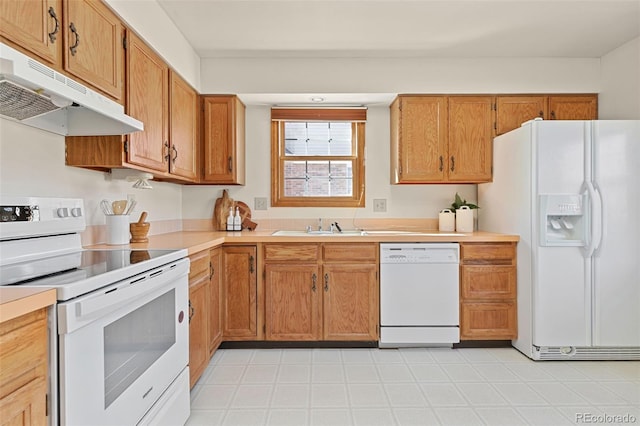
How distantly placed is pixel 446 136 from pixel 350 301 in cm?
159

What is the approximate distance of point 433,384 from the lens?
2291 mm

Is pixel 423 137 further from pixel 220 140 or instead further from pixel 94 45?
pixel 94 45

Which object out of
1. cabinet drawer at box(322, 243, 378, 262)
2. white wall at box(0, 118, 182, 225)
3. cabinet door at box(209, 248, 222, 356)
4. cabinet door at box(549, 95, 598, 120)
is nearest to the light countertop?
white wall at box(0, 118, 182, 225)

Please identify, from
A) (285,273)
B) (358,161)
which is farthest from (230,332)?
(358,161)

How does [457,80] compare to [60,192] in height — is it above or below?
above

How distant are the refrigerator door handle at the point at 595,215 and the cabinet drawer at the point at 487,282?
1.77 ft

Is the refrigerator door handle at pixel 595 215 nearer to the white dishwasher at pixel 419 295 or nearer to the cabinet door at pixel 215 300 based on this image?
the white dishwasher at pixel 419 295

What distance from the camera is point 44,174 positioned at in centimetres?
177

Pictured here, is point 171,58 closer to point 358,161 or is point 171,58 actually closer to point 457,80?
point 358,161

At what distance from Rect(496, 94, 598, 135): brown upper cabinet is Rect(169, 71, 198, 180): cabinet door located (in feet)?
8.25

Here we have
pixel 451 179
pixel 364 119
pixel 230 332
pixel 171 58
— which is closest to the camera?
pixel 171 58

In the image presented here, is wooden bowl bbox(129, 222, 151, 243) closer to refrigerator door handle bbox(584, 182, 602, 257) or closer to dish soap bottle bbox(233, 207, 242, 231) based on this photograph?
dish soap bottle bbox(233, 207, 242, 231)

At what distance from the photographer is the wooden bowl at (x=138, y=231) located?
2.31 metres

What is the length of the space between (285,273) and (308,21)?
179 cm
